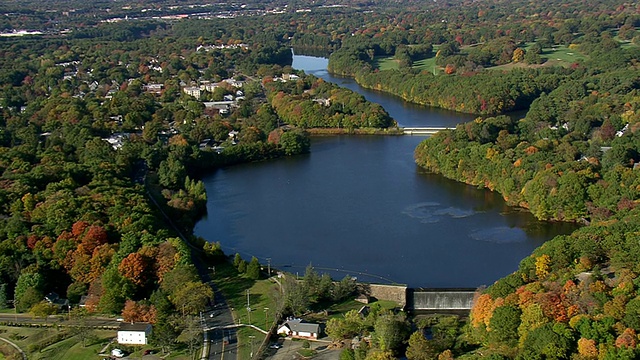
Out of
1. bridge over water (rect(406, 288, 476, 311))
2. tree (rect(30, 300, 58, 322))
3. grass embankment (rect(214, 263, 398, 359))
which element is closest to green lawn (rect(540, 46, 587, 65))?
bridge over water (rect(406, 288, 476, 311))

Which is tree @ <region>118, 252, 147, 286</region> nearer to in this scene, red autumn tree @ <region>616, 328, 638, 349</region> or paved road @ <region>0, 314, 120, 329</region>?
paved road @ <region>0, 314, 120, 329</region>

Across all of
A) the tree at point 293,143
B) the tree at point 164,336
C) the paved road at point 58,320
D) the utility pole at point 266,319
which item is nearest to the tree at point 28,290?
the paved road at point 58,320

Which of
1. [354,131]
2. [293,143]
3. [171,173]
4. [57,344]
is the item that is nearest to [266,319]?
[57,344]

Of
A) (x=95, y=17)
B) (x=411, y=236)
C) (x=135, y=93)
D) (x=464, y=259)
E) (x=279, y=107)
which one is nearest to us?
(x=464, y=259)

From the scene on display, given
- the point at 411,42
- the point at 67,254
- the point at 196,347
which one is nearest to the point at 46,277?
→ the point at 67,254

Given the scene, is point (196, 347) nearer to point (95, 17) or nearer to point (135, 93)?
point (135, 93)

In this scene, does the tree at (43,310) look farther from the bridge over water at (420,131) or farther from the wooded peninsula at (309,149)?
the bridge over water at (420,131)
